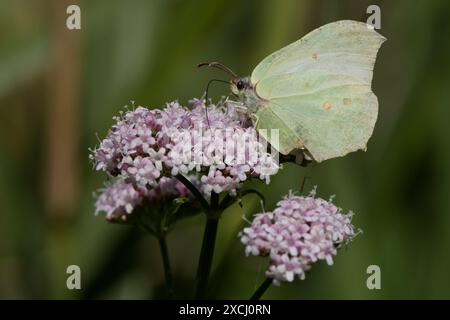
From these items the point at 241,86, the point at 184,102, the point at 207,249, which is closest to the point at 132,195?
the point at 207,249

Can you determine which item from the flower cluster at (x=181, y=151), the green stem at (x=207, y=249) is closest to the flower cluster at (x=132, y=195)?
the flower cluster at (x=181, y=151)

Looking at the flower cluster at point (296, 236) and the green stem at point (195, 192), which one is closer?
the flower cluster at point (296, 236)

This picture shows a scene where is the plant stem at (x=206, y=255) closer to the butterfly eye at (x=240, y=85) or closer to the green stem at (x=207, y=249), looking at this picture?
the green stem at (x=207, y=249)

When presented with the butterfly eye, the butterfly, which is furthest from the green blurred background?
the butterfly eye

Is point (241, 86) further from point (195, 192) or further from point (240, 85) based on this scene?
point (195, 192)
